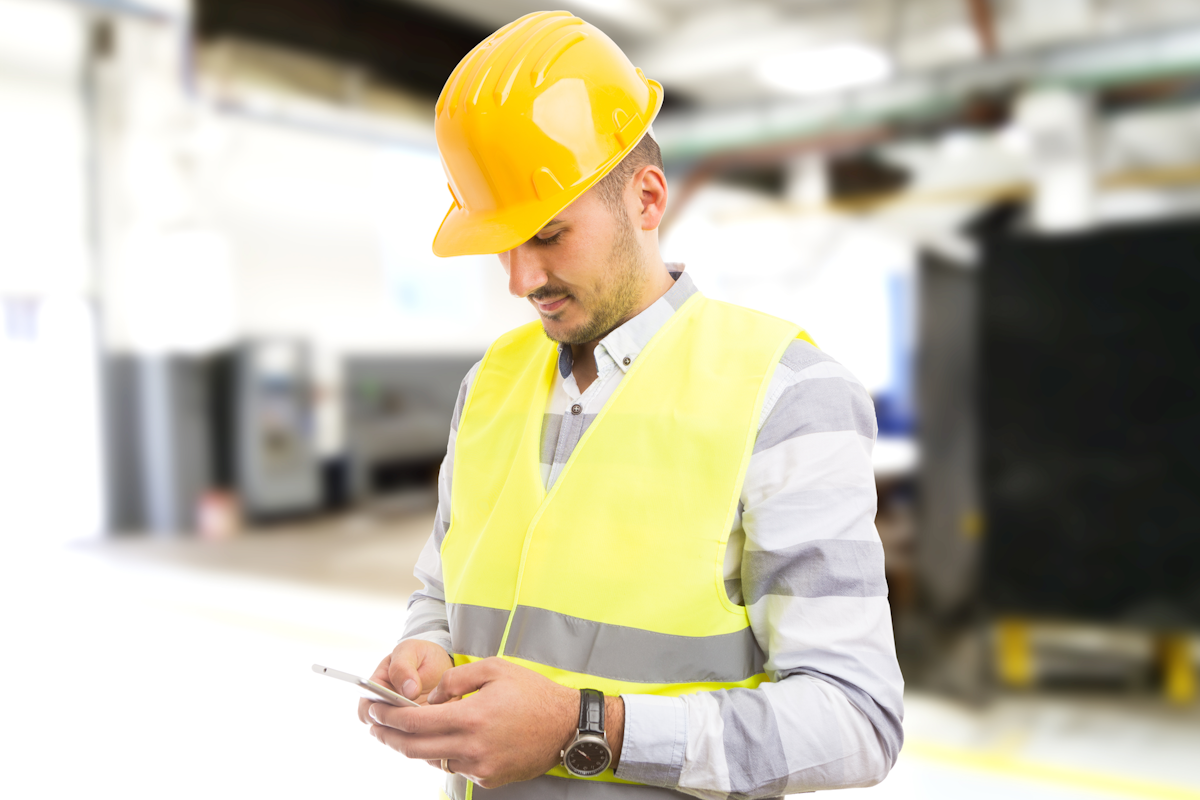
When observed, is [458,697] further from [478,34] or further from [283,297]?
[283,297]

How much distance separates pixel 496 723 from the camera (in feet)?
2.91

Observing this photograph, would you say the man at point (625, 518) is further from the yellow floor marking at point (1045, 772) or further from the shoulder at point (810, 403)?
the yellow floor marking at point (1045, 772)

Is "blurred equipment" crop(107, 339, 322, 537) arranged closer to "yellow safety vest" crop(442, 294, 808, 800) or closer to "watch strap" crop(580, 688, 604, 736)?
"yellow safety vest" crop(442, 294, 808, 800)

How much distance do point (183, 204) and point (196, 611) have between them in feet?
9.28

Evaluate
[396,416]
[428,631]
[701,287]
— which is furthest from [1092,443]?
[396,416]

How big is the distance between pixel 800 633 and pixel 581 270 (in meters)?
0.50

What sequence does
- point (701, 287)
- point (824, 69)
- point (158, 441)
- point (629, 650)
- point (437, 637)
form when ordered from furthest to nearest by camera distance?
1. point (158, 441)
2. point (824, 69)
3. point (701, 287)
4. point (437, 637)
5. point (629, 650)

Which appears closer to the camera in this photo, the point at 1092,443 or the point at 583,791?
the point at 583,791

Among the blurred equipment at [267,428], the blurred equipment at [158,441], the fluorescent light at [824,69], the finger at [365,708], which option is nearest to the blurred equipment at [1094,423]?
the fluorescent light at [824,69]

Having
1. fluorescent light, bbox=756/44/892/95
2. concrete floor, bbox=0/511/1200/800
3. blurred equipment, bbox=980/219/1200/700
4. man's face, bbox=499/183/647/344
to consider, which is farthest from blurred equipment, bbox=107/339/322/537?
man's face, bbox=499/183/647/344

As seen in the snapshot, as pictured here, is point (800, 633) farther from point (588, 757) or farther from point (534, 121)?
point (534, 121)

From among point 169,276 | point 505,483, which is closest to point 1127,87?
point 505,483

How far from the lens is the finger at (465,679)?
933 millimetres

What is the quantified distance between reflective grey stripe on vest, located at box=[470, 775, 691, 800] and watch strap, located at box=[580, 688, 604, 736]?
5.2 inches
